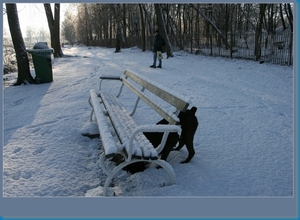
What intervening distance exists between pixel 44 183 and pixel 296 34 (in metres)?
2.62

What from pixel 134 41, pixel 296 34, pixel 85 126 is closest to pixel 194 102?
pixel 85 126

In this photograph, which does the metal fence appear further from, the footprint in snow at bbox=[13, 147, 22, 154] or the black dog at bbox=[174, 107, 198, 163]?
the footprint in snow at bbox=[13, 147, 22, 154]

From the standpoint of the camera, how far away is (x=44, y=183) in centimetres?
264

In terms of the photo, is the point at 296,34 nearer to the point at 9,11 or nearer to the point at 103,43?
the point at 9,11

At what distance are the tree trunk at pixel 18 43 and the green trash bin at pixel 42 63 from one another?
26 cm

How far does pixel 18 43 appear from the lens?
7496 mm

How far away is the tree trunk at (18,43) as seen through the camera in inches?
278

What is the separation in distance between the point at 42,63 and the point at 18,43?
85 centimetres

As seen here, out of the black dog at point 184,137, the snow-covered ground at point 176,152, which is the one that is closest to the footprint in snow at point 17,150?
the snow-covered ground at point 176,152

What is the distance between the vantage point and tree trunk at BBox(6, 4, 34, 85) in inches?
278

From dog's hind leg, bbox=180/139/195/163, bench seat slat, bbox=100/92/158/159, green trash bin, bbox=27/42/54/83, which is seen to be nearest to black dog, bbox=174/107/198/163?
dog's hind leg, bbox=180/139/195/163

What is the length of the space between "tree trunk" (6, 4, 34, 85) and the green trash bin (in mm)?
261

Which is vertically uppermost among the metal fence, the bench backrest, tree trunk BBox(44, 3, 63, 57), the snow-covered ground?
tree trunk BBox(44, 3, 63, 57)

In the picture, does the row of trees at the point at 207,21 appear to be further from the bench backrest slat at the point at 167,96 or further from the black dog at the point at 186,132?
the black dog at the point at 186,132
